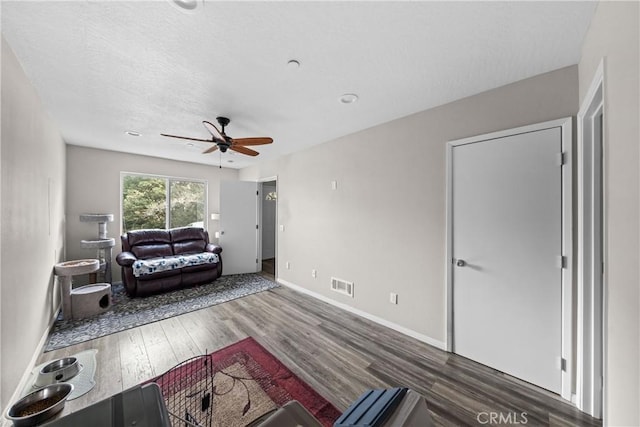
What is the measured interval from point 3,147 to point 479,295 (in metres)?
3.89

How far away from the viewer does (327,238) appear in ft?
12.1

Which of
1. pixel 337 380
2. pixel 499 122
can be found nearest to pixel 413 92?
pixel 499 122

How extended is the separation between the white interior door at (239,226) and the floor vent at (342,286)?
242 centimetres

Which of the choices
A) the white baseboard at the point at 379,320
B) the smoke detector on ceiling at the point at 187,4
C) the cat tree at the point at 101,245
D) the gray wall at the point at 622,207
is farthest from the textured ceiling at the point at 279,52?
the white baseboard at the point at 379,320

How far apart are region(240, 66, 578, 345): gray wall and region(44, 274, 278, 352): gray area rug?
1.34 metres

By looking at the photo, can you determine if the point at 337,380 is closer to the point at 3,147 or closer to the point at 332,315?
the point at 332,315

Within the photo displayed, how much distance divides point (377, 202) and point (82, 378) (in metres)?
3.30

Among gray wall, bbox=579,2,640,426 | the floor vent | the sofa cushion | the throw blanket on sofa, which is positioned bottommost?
the floor vent

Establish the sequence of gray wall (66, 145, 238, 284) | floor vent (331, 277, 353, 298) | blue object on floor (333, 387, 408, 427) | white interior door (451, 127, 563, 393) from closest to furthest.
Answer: blue object on floor (333, 387, 408, 427), white interior door (451, 127, 563, 393), floor vent (331, 277, 353, 298), gray wall (66, 145, 238, 284)

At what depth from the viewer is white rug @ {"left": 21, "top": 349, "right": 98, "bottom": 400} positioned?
184cm

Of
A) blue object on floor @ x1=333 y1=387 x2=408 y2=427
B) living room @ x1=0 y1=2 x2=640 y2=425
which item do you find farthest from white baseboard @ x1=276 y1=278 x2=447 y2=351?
blue object on floor @ x1=333 y1=387 x2=408 y2=427

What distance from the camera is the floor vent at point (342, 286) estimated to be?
3.32m

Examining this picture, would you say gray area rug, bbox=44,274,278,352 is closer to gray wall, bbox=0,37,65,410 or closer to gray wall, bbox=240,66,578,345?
gray wall, bbox=0,37,65,410

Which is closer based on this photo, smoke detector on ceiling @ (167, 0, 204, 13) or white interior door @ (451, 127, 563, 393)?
smoke detector on ceiling @ (167, 0, 204, 13)
